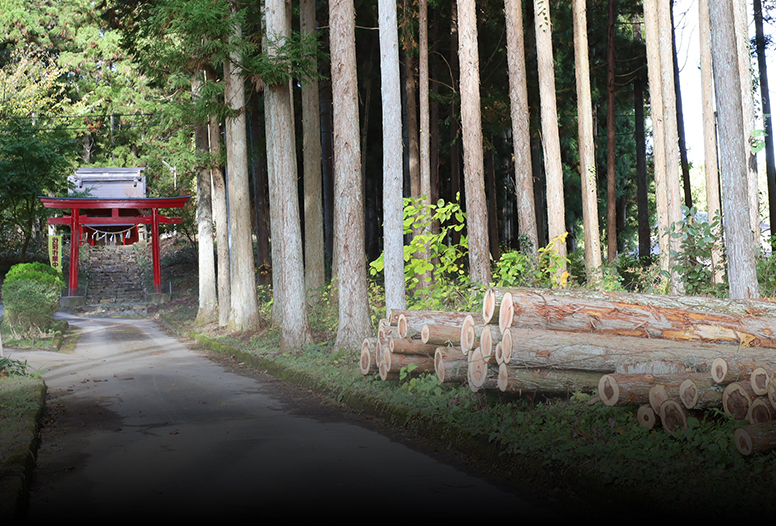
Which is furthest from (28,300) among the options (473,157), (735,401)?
(735,401)

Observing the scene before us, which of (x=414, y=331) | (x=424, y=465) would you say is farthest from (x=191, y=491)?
(x=414, y=331)

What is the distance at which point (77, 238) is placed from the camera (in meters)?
31.6

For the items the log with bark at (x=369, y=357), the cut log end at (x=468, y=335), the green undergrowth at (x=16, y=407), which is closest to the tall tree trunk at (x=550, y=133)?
the log with bark at (x=369, y=357)

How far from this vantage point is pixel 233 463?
19.3 ft

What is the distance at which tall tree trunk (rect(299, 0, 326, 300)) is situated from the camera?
56.0 ft

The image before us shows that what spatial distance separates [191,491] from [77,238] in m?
29.5

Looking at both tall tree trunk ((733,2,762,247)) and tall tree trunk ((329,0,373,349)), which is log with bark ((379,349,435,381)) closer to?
tall tree trunk ((329,0,373,349))

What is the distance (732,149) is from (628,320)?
3.40 m

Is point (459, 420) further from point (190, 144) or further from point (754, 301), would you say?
point (190, 144)

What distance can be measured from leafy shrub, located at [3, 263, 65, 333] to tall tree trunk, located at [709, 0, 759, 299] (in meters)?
15.9

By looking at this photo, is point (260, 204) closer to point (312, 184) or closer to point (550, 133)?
point (312, 184)

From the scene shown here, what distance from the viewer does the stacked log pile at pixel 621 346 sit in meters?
5.50

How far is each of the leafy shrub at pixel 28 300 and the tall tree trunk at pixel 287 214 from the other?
807 centimetres

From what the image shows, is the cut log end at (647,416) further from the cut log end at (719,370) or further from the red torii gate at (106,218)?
the red torii gate at (106,218)
